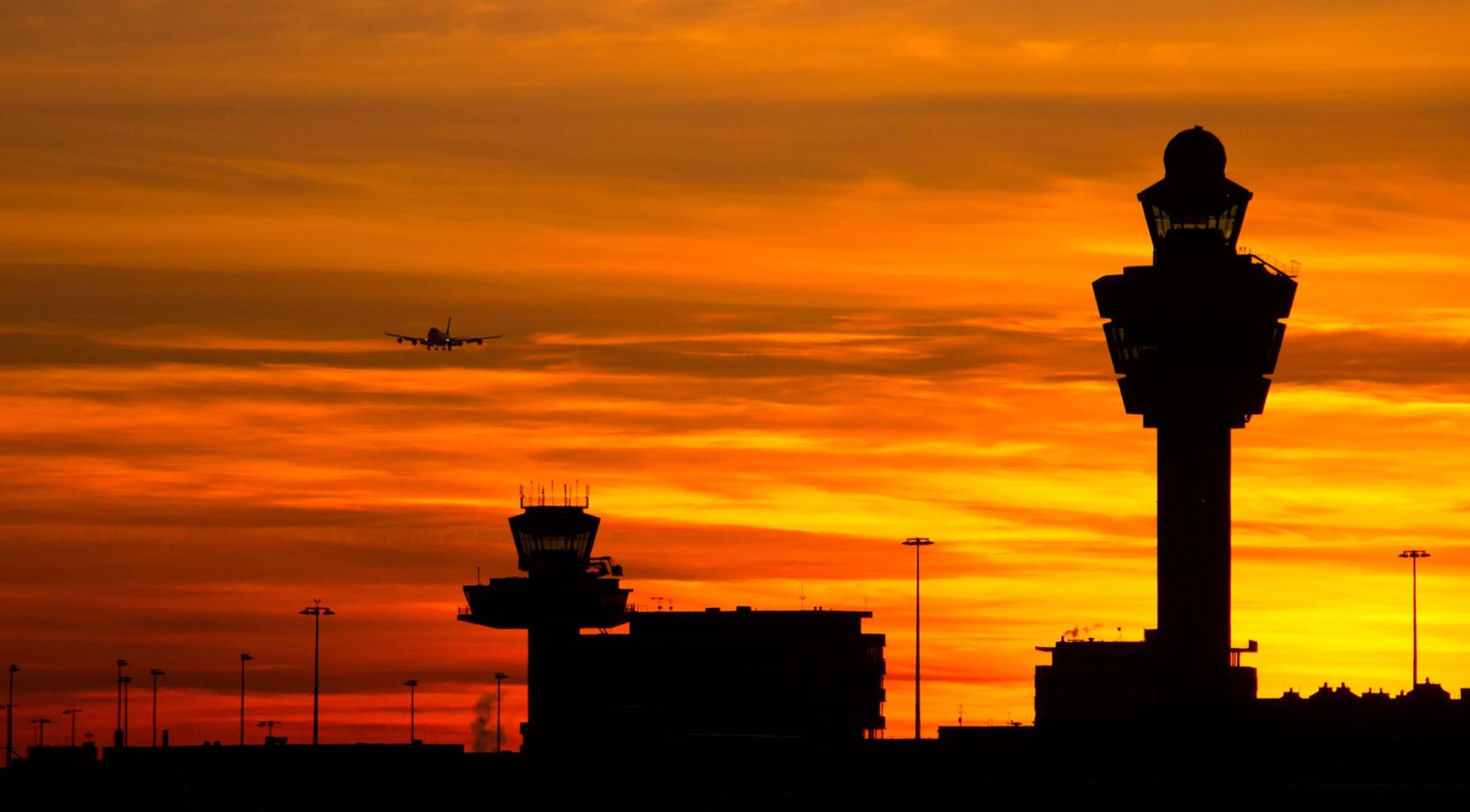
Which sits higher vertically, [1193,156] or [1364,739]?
[1193,156]

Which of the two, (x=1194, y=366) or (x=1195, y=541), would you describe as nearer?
(x=1195, y=541)

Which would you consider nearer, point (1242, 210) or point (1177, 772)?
point (1177, 772)

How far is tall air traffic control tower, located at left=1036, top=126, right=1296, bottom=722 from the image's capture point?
16325 cm

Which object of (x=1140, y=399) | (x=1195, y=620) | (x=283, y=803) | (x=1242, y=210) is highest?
(x=1242, y=210)

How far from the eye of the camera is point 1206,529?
163m

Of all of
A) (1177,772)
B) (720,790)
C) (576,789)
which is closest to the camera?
(720,790)

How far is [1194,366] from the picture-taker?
168375 mm

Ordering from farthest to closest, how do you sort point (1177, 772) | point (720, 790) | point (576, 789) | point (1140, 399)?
point (1140, 399) → point (1177, 772) → point (576, 789) → point (720, 790)

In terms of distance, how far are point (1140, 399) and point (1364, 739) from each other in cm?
2727

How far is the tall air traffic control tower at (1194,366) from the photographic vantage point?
16325 centimetres

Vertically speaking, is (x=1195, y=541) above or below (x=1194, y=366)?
below

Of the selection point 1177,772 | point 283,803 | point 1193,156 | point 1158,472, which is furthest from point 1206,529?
point 283,803

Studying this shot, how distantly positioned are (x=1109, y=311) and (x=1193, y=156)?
11.2 meters

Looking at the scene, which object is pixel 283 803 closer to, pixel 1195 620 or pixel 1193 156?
pixel 1195 620
